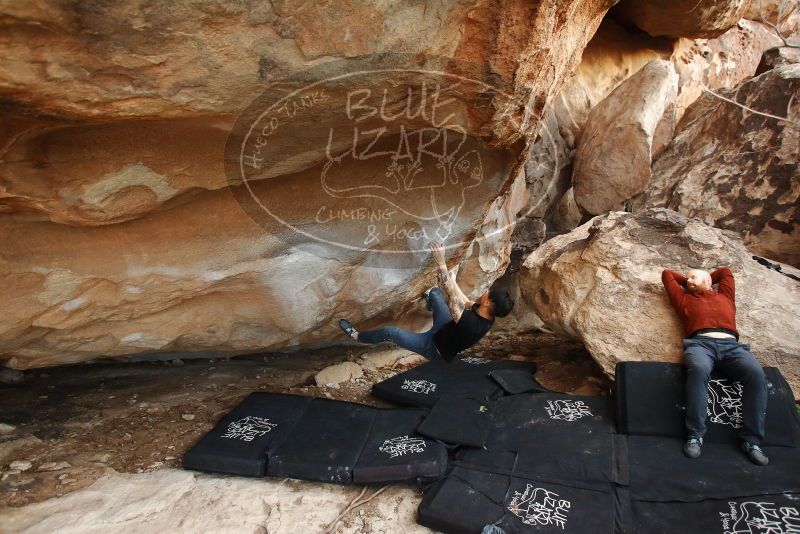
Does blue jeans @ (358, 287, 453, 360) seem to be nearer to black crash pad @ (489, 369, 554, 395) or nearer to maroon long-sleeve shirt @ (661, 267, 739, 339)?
black crash pad @ (489, 369, 554, 395)

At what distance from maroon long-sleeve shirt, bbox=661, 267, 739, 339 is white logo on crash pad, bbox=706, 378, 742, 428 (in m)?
0.31

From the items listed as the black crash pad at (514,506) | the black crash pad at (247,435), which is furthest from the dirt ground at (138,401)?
the black crash pad at (514,506)

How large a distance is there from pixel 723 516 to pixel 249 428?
232 centimetres

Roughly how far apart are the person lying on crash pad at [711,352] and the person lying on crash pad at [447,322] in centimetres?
102

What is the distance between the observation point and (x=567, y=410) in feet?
9.68

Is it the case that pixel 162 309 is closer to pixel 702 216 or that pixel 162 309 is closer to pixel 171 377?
pixel 171 377

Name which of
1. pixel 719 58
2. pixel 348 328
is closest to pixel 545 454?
pixel 348 328

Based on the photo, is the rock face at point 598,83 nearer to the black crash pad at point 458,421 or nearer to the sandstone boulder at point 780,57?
the sandstone boulder at point 780,57

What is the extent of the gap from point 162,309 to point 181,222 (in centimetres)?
57

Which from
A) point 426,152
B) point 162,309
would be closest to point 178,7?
point 426,152

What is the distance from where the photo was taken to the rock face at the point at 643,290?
3059mm

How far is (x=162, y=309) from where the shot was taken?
291cm

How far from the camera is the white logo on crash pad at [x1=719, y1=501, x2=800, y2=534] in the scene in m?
2.09

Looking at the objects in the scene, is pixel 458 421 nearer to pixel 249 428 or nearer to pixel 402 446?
pixel 402 446
